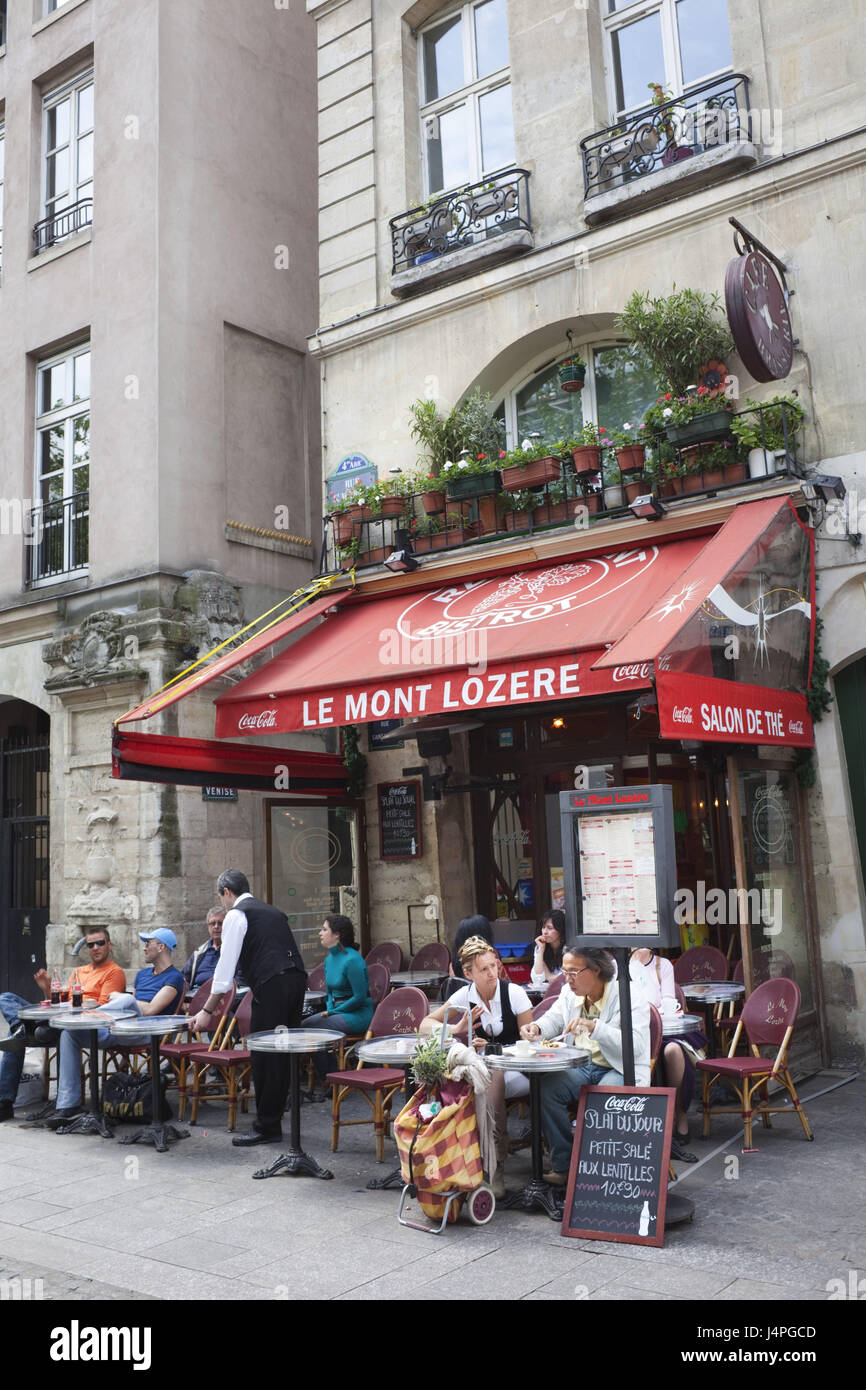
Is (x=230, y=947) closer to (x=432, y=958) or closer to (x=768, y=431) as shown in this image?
(x=432, y=958)

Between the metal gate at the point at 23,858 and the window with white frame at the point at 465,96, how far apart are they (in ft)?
26.2

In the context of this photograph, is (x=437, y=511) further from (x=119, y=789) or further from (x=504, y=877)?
(x=119, y=789)

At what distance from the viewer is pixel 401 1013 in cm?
727

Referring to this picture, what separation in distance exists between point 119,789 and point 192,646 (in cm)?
158

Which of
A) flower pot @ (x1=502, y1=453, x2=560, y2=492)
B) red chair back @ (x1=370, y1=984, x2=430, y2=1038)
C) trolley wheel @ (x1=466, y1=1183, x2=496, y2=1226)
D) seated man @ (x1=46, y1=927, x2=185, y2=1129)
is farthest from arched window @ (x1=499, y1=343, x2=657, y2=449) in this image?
trolley wheel @ (x1=466, y1=1183, x2=496, y2=1226)

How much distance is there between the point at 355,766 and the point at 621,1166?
628cm

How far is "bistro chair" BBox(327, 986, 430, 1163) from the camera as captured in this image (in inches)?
262

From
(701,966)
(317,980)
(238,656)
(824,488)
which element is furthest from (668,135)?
(317,980)

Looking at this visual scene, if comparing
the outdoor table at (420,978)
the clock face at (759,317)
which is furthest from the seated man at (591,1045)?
the clock face at (759,317)

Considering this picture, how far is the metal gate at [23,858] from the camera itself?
14039 mm

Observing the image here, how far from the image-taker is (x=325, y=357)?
39.4 feet

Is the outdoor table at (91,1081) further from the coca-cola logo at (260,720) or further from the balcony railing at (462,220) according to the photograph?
the balcony railing at (462,220)

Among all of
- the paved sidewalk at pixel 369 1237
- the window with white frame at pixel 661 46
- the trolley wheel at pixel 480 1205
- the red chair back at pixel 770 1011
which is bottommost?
the paved sidewalk at pixel 369 1237
